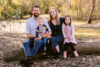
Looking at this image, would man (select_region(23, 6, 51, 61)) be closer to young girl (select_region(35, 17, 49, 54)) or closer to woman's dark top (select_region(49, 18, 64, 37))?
young girl (select_region(35, 17, 49, 54))

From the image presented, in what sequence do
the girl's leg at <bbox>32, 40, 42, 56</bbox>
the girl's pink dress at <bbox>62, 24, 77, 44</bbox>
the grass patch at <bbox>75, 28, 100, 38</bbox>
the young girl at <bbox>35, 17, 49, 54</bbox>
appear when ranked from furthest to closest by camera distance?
1. the grass patch at <bbox>75, 28, 100, 38</bbox>
2. the girl's pink dress at <bbox>62, 24, 77, 44</bbox>
3. the young girl at <bbox>35, 17, 49, 54</bbox>
4. the girl's leg at <bbox>32, 40, 42, 56</bbox>

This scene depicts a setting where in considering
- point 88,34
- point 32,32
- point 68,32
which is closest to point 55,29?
point 68,32

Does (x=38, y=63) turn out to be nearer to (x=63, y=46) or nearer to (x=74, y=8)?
(x=63, y=46)

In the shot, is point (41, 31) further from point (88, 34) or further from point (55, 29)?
point (88, 34)

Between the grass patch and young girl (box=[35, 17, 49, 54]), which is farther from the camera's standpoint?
the grass patch

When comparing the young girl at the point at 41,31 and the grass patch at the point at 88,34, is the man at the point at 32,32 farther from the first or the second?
the grass patch at the point at 88,34

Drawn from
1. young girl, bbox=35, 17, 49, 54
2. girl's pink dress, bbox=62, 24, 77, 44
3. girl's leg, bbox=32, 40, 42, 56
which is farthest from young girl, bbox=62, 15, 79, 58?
girl's leg, bbox=32, 40, 42, 56

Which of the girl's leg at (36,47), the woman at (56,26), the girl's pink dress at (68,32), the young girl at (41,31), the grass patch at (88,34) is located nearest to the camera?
the girl's leg at (36,47)

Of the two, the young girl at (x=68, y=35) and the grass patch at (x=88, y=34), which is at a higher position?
the young girl at (x=68, y=35)

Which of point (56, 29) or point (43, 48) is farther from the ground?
point (56, 29)

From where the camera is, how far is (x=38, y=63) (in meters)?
4.36

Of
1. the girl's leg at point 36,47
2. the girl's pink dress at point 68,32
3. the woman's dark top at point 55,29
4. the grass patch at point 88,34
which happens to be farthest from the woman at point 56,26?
the grass patch at point 88,34

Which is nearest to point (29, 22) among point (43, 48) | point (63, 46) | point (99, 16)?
point (43, 48)

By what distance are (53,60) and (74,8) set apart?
9.48m
